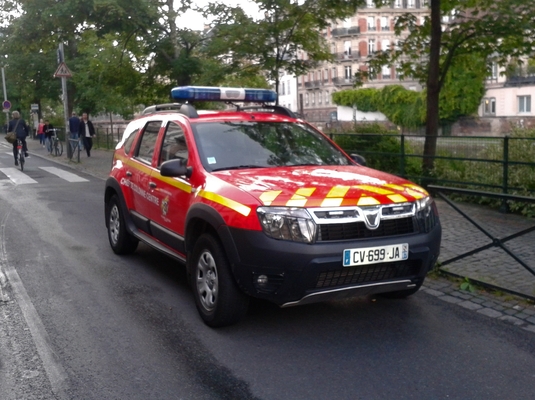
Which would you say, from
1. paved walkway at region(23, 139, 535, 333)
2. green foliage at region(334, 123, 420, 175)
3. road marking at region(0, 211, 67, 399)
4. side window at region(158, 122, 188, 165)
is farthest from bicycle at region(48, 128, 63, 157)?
side window at region(158, 122, 188, 165)

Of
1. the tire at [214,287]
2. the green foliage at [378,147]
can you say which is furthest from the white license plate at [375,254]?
the green foliage at [378,147]

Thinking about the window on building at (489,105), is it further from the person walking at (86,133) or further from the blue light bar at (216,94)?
the blue light bar at (216,94)

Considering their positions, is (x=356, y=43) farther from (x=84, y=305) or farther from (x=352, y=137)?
(x=84, y=305)

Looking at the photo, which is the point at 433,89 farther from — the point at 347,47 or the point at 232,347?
the point at 347,47

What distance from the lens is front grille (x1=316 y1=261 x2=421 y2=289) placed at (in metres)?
5.59

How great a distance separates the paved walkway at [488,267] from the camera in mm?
6730

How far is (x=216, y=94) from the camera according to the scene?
7816mm

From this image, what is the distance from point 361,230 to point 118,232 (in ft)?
13.5

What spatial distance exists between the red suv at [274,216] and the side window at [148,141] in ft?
0.55

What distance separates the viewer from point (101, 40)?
2033cm

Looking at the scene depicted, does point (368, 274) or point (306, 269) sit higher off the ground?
point (306, 269)

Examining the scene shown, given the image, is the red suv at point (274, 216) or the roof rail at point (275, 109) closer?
the red suv at point (274, 216)

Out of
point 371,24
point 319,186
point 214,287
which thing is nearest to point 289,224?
point 319,186

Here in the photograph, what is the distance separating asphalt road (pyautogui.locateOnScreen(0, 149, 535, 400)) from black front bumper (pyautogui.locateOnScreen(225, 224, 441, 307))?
0.43m
